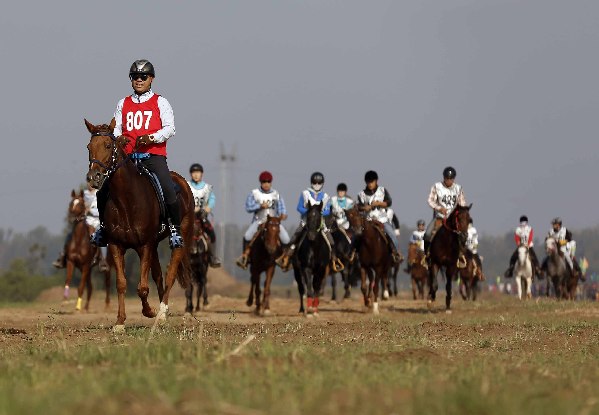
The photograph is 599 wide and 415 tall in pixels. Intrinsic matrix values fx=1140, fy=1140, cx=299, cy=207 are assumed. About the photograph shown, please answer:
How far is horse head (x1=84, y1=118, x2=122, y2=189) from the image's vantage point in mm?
13070

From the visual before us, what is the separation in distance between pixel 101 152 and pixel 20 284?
63.3 metres

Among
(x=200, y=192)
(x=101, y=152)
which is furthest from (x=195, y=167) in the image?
(x=101, y=152)

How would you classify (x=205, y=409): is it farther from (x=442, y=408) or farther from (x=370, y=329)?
(x=370, y=329)

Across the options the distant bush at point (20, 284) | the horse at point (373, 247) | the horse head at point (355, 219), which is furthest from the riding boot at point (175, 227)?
the distant bush at point (20, 284)

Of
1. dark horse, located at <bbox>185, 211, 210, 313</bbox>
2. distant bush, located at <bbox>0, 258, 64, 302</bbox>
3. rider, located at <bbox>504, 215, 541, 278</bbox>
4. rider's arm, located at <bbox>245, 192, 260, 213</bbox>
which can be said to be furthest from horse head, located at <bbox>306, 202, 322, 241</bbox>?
distant bush, located at <bbox>0, 258, 64, 302</bbox>

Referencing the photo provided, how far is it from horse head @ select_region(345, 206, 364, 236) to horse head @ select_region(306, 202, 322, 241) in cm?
156

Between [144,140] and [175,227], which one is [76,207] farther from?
[144,140]

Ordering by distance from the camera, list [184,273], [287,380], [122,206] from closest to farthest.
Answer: [287,380] < [122,206] < [184,273]

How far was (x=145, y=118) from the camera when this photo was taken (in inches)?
567

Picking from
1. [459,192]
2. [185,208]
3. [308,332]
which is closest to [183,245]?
[185,208]

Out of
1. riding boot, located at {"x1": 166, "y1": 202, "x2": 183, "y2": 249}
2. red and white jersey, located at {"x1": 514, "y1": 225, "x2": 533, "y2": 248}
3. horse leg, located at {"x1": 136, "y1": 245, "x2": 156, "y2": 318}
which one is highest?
red and white jersey, located at {"x1": 514, "y1": 225, "x2": 533, "y2": 248}

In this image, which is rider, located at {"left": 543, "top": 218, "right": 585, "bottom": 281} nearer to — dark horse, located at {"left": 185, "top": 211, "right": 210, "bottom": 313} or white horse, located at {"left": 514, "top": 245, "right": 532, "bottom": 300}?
white horse, located at {"left": 514, "top": 245, "right": 532, "bottom": 300}

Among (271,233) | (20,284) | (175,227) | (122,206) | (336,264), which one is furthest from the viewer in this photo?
(20,284)

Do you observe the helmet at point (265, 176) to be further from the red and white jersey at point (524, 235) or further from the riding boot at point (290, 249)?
the red and white jersey at point (524, 235)
